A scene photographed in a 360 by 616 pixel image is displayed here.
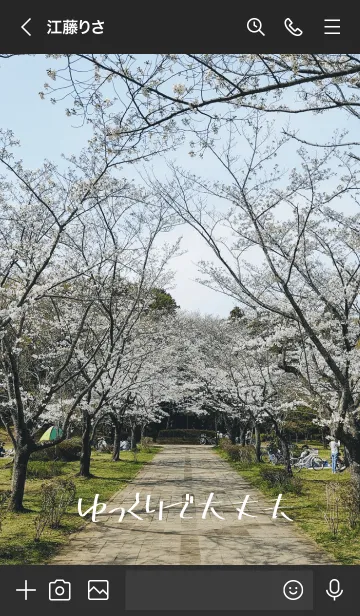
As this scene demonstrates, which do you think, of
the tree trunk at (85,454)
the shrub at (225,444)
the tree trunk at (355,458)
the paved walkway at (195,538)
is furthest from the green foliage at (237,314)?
the tree trunk at (355,458)

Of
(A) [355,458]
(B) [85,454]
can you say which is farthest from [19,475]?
(B) [85,454]

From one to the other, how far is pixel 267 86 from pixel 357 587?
3.28 m

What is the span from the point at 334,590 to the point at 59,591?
4.82 ft

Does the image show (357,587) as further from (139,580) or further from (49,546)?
(49,546)

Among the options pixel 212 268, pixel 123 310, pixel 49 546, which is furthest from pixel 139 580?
pixel 123 310

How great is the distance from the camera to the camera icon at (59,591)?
9.07ft

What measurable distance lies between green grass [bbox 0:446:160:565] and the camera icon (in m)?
4.02

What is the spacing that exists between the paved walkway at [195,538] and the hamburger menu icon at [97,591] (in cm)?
381

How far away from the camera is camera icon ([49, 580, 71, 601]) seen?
2766mm

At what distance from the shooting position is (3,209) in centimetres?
905

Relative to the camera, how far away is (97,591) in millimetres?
2760
